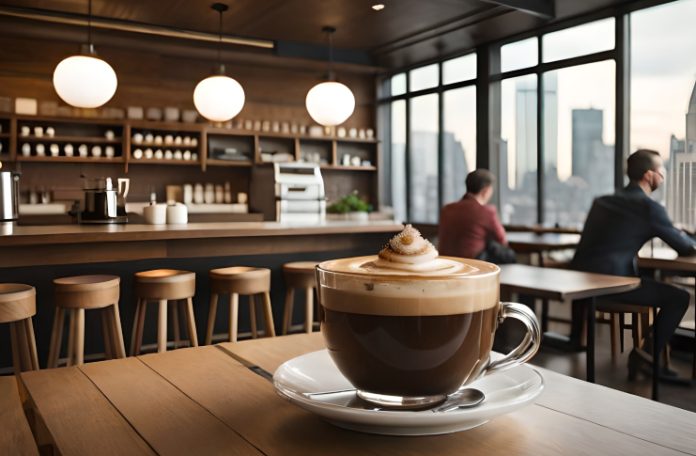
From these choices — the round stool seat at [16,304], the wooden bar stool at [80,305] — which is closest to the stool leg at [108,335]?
the wooden bar stool at [80,305]

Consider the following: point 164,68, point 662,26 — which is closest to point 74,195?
point 164,68

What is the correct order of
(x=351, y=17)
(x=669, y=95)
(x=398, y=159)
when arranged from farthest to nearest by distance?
(x=398, y=159)
(x=351, y=17)
(x=669, y=95)

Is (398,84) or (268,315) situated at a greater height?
(398,84)

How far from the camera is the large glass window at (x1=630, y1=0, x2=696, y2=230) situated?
16.9 feet

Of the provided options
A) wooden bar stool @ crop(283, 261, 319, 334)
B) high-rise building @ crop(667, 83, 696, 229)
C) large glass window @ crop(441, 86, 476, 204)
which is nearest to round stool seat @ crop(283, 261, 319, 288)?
wooden bar stool @ crop(283, 261, 319, 334)

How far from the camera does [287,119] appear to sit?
8289 mm

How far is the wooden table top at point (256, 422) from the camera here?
629 mm

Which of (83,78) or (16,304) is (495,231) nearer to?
(16,304)

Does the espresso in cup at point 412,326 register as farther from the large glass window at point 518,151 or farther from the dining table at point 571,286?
the large glass window at point 518,151

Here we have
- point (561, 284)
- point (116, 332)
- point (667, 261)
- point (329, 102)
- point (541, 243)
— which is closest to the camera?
point (561, 284)

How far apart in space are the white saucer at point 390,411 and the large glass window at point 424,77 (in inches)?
→ 295

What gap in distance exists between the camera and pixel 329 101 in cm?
523

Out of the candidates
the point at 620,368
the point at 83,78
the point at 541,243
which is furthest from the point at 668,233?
the point at 83,78

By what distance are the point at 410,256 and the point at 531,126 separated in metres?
6.40
